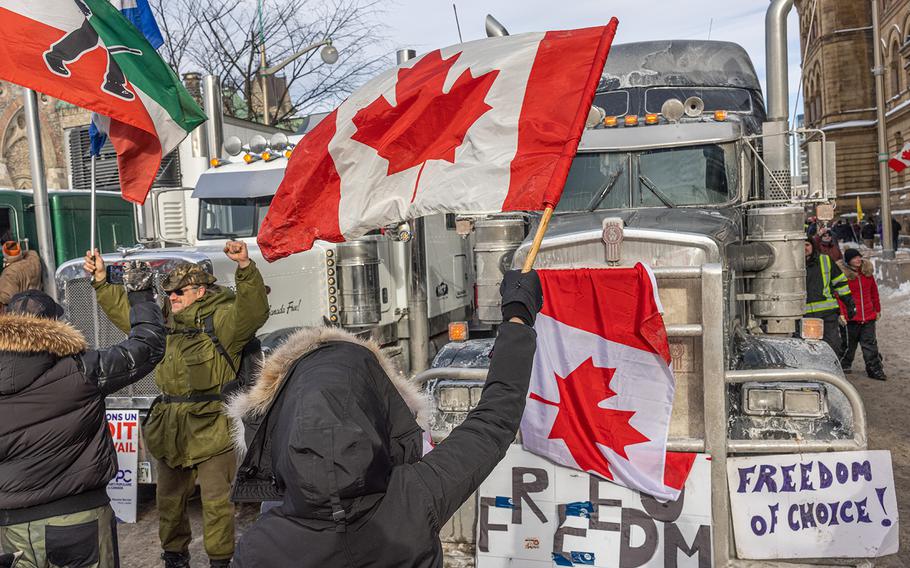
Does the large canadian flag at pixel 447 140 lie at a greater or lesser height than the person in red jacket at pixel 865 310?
greater

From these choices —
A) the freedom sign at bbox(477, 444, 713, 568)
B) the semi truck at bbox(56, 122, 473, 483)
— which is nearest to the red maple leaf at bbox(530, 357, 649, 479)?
the freedom sign at bbox(477, 444, 713, 568)

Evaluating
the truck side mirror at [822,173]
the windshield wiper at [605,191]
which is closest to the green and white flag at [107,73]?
the windshield wiper at [605,191]

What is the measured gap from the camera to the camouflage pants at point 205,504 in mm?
4996

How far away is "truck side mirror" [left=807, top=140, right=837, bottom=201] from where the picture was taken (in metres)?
5.93

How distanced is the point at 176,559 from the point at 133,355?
2.03m

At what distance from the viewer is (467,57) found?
3672 millimetres

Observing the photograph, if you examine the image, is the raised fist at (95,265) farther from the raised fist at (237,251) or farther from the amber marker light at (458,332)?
the amber marker light at (458,332)

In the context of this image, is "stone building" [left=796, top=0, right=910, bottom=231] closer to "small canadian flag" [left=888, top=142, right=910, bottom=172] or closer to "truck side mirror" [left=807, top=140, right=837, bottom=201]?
"small canadian flag" [left=888, top=142, right=910, bottom=172]

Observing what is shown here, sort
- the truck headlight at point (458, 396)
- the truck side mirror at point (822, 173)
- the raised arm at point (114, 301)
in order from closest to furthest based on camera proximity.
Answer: the raised arm at point (114, 301) < the truck headlight at point (458, 396) < the truck side mirror at point (822, 173)

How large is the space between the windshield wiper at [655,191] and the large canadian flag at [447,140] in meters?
2.86

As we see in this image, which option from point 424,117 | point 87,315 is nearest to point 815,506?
point 424,117

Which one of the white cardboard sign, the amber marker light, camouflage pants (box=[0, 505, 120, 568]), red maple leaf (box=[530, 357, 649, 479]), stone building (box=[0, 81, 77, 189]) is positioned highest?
stone building (box=[0, 81, 77, 189])

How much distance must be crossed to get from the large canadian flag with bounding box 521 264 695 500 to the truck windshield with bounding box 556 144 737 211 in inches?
75.7

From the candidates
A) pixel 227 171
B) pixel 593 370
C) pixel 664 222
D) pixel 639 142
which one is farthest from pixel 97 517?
pixel 227 171
